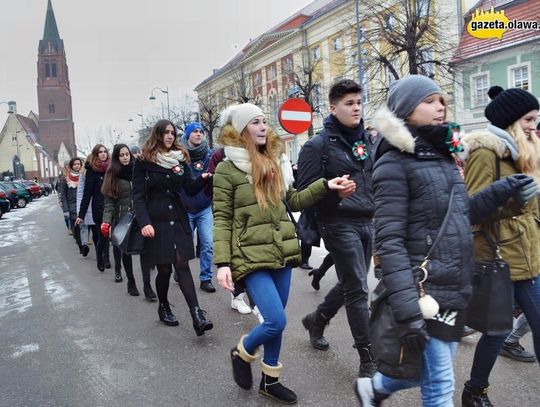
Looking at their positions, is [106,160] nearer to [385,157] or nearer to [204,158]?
[204,158]

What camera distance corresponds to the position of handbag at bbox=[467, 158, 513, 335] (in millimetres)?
2889

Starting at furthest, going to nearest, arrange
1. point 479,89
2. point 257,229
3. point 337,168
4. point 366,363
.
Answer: point 479,89 → point 337,168 → point 366,363 → point 257,229

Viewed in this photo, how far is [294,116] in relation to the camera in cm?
1031

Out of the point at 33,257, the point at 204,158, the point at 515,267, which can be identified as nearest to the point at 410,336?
the point at 515,267

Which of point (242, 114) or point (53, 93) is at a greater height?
point (53, 93)

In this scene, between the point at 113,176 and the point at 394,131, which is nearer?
the point at 394,131

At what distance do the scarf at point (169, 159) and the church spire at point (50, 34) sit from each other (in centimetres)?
10967

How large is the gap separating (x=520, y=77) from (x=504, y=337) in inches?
1070

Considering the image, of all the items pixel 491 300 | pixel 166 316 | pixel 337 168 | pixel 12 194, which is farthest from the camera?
pixel 12 194

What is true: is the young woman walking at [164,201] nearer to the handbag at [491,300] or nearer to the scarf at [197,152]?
the scarf at [197,152]

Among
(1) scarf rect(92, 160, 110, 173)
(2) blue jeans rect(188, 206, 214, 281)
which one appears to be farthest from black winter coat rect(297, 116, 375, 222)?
(1) scarf rect(92, 160, 110, 173)

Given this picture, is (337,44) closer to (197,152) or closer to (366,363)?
(197,152)

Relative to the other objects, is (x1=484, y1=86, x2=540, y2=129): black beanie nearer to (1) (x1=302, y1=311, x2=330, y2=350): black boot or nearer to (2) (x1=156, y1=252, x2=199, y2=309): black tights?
(1) (x1=302, y1=311, x2=330, y2=350): black boot

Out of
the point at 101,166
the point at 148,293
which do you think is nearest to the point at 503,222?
the point at 148,293
